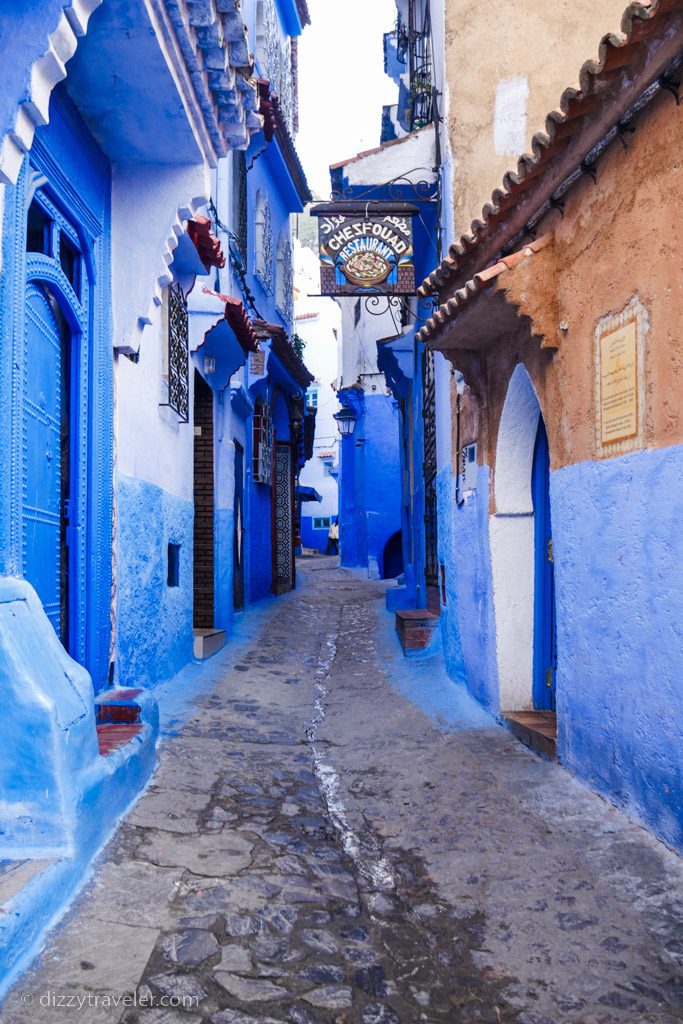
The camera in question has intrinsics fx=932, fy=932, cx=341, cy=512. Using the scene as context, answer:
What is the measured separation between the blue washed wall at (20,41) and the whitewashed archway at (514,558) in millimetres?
4183

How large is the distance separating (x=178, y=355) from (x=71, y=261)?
2.59 meters

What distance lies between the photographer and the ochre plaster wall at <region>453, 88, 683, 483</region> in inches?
163

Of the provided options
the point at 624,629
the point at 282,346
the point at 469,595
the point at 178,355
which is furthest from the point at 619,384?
the point at 282,346

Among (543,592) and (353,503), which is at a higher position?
Answer: (353,503)

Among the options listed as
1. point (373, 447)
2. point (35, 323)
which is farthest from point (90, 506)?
point (373, 447)

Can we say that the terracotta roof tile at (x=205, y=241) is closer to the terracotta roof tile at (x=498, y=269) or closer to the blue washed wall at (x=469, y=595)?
the terracotta roof tile at (x=498, y=269)

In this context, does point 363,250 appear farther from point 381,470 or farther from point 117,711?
point 381,470

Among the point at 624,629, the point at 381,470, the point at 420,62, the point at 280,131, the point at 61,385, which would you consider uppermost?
the point at 420,62

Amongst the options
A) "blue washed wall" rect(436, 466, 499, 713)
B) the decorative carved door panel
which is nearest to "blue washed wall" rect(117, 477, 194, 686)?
"blue washed wall" rect(436, 466, 499, 713)

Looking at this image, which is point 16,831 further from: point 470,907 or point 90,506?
point 90,506

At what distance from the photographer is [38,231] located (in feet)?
16.6

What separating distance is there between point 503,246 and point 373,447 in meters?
18.6

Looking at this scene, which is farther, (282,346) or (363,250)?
(282,346)

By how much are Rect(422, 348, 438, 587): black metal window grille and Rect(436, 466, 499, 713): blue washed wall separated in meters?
1.93
